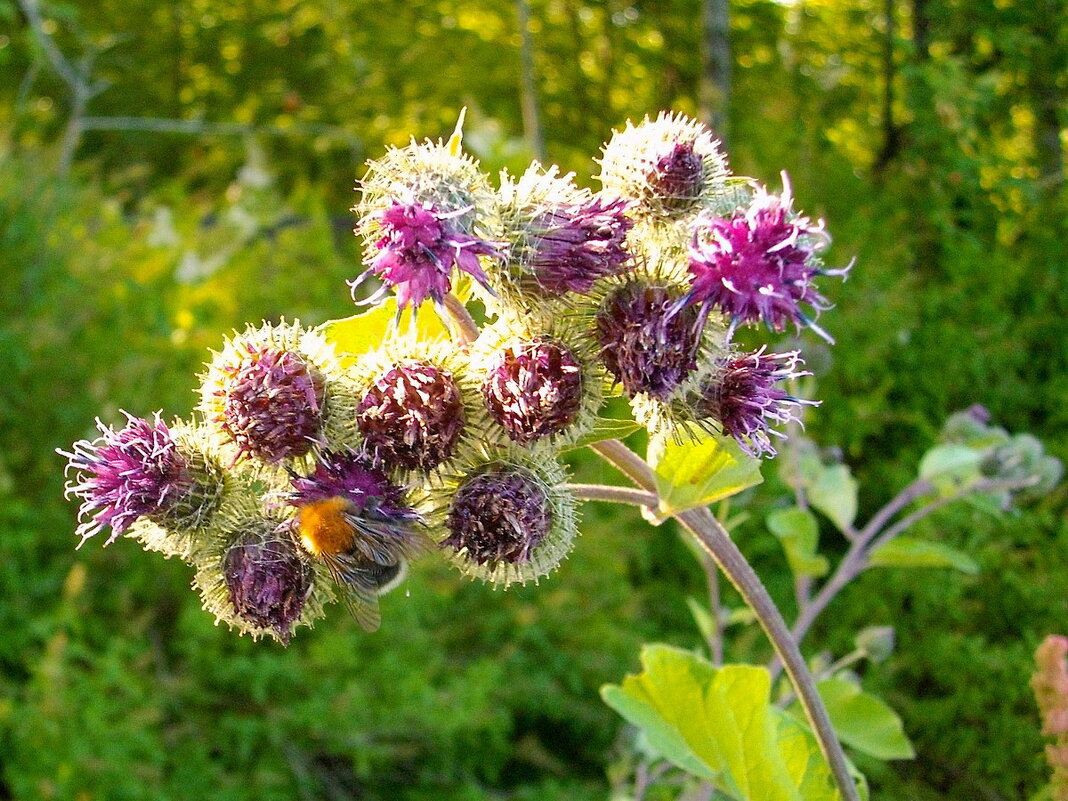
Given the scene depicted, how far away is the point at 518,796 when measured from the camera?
12.6 ft

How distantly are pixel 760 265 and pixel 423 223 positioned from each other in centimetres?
34

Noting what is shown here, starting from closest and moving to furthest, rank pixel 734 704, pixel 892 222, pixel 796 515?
1. pixel 734 704
2. pixel 796 515
3. pixel 892 222

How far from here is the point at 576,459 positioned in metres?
4.47

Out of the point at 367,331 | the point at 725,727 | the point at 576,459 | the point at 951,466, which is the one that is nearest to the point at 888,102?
the point at 576,459

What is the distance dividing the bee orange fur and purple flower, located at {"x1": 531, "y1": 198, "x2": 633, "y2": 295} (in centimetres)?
34

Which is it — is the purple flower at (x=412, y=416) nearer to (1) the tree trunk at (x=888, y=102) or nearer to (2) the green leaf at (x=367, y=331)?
(2) the green leaf at (x=367, y=331)

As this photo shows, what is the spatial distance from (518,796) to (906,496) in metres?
2.10

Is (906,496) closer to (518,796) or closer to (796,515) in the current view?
(796,515)

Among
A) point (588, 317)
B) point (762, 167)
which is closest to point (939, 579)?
point (762, 167)

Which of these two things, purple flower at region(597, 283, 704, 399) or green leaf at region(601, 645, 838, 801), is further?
green leaf at region(601, 645, 838, 801)

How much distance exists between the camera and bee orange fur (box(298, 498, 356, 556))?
121cm

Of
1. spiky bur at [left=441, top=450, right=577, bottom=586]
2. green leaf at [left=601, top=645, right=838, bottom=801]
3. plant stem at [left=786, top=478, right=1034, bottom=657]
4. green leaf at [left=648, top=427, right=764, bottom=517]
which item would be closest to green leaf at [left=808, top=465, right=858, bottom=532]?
plant stem at [left=786, top=478, right=1034, bottom=657]

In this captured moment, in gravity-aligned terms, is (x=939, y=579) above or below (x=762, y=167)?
below

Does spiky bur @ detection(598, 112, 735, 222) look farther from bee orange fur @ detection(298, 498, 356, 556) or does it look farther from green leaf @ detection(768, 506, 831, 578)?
green leaf @ detection(768, 506, 831, 578)
